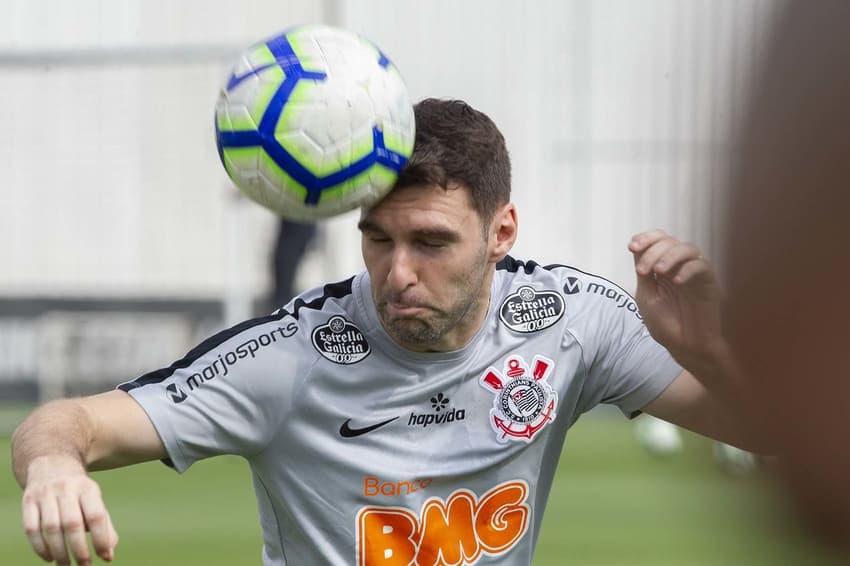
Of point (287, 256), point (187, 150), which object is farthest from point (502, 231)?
point (187, 150)

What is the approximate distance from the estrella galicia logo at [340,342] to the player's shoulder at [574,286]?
1.77 ft

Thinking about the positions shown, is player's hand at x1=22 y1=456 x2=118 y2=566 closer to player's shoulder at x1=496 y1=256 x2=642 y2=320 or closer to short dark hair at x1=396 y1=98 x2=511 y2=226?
short dark hair at x1=396 y1=98 x2=511 y2=226

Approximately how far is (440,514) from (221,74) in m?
11.9

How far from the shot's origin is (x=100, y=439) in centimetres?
342

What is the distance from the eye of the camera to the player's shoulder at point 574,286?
13.8 ft

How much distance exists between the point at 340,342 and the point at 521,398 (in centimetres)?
56

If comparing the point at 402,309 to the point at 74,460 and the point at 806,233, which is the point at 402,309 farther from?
the point at 806,233

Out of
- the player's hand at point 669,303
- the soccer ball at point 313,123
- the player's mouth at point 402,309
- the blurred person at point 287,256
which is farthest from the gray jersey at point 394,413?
the blurred person at point 287,256

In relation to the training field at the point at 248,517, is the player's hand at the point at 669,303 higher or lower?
higher

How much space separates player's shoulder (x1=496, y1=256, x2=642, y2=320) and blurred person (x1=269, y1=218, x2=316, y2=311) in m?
8.73

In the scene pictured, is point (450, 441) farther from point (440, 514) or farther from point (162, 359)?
point (162, 359)

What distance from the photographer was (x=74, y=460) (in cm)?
305

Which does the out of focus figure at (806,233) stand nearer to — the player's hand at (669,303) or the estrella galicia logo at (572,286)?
the player's hand at (669,303)

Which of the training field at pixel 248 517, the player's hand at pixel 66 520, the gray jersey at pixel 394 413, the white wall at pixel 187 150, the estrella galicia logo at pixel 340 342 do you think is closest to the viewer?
the player's hand at pixel 66 520
